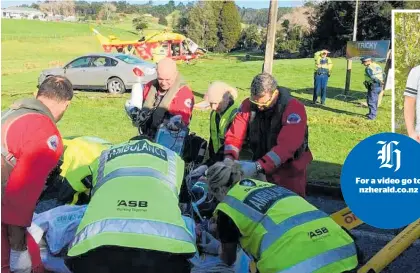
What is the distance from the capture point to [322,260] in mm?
2443

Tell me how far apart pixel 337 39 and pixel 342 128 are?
68.6ft

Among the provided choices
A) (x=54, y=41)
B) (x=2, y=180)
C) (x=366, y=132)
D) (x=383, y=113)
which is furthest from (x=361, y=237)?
(x=54, y=41)

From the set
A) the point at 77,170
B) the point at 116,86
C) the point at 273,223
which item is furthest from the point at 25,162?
the point at 116,86

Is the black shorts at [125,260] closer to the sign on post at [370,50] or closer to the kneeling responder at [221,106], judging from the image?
the kneeling responder at [221,106]

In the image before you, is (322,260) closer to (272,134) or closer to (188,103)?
(272,134)

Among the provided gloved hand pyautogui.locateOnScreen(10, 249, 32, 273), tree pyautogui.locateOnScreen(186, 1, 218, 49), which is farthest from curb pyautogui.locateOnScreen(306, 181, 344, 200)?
tree pyautogui.locateOnScreen(186, 1, 218, 49)

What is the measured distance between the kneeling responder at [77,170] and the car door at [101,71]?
39.3ft

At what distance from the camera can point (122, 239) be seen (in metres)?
2.53

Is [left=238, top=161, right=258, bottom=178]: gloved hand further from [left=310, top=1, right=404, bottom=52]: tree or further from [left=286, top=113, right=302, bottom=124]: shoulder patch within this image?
[left=310, top=1, right=404, bottom=52]: tree

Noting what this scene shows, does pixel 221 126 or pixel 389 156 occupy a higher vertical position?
pixel 389 156

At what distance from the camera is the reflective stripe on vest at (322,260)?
2.40m

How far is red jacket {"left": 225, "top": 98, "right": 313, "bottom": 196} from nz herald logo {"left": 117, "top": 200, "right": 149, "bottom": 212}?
138cm

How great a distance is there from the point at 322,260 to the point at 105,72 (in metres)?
14.9

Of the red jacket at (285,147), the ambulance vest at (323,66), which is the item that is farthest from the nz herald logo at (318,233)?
the ambulance vest at (323,66)
